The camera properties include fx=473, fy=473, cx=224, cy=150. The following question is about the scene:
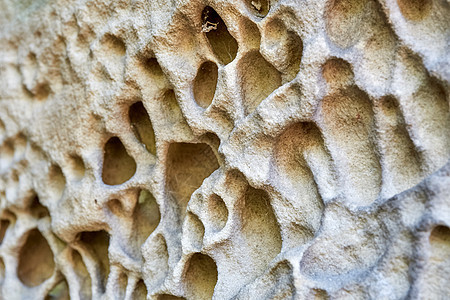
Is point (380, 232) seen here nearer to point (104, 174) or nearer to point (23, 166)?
point (104, 174)

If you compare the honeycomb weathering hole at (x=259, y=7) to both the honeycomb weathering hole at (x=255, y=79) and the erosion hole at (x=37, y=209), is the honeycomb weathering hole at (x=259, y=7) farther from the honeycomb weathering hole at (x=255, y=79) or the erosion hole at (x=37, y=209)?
the erosion hole at (x=37, y=209)

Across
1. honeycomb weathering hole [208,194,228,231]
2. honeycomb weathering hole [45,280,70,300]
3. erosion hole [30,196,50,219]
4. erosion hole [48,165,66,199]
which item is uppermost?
erosion hole [48,165,66,199]

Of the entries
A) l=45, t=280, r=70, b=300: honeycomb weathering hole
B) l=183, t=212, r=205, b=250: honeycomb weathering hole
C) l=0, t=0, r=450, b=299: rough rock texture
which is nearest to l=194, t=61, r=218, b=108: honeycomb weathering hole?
l=0, t=0, r=450, b=299: rough rock texture

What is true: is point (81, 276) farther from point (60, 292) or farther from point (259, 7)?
point (259, 7)

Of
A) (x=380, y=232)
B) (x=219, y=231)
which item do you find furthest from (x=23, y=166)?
(x=380, y=232)

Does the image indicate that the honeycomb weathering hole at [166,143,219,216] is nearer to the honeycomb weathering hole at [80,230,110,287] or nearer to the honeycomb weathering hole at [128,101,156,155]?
the honeycomb weathering hole at [128,101,156,155]

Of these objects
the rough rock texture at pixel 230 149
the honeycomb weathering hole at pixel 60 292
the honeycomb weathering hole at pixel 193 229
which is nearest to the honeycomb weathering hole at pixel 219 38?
the rough rock texture at pixel 230 149
